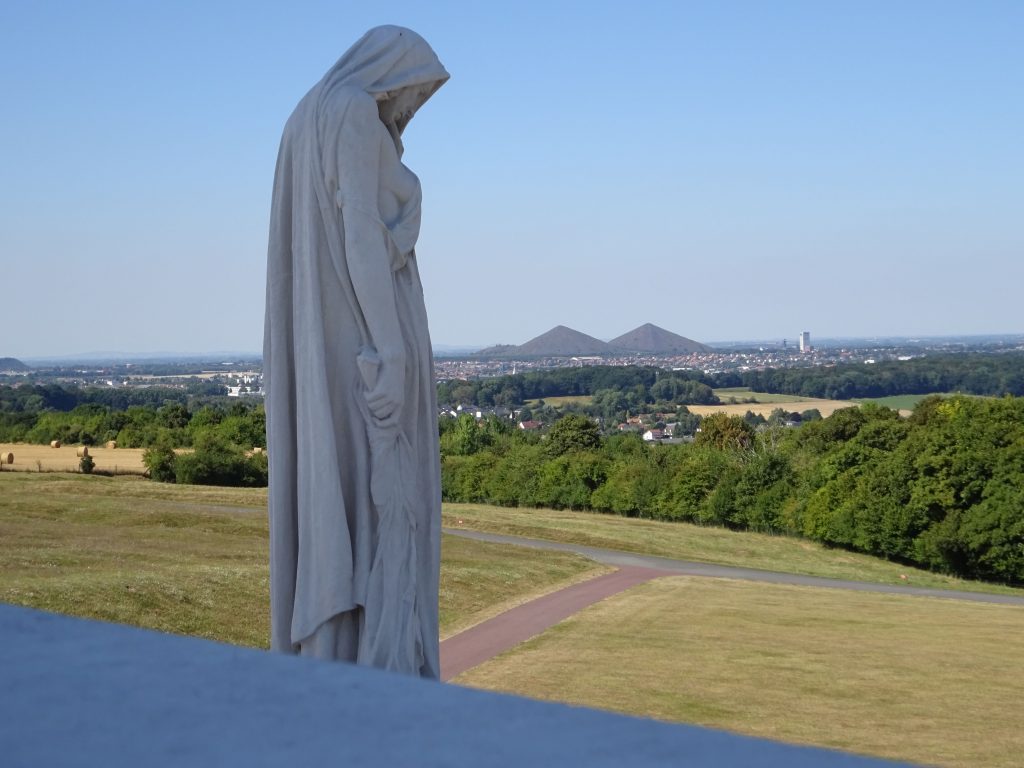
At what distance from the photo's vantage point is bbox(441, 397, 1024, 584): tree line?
152 ft

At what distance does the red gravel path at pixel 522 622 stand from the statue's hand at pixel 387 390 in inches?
640

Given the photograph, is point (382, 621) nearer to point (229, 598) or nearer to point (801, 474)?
point (229, 598)

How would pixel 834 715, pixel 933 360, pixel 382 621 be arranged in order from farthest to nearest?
pixel 933 360 → pixel 834 715 → pixel 382 621

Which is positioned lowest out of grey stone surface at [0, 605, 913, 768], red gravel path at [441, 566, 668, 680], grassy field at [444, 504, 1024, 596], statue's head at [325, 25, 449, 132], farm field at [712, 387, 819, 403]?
grassy field at [444, 504, 1024, 596]

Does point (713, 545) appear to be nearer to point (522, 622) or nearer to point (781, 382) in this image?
point (522, 622)

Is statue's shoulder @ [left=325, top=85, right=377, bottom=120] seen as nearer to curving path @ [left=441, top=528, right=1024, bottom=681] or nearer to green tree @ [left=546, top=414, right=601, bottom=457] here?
curving path @ [left=441, top=528, right=1024, bottom=681]

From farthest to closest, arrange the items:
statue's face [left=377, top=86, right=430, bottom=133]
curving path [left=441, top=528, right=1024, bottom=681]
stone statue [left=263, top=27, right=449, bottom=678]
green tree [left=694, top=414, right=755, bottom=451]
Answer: green tree [left=694, top=414, right=755, bottom=451], curving path [left=441, top=528, right=1024, bottom=681], statue's face [left=377, top=86, right=430, bottom=133], stone statue [left=263, top=27, right=449, bottom=678]

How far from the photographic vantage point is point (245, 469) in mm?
57188

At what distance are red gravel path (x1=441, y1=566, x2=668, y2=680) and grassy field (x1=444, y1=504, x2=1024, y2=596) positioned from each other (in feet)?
24.7

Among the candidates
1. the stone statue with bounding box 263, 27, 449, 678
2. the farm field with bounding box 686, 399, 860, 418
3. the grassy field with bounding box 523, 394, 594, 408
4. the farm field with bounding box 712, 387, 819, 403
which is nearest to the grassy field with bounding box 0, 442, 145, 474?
the stone statue with bounding box 263, 27, 449, 678

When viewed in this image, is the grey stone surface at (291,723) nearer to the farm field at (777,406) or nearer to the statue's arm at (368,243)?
the statue's arm at (368,243)

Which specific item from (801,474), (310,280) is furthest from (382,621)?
(801,474)

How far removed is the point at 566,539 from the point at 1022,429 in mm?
18709

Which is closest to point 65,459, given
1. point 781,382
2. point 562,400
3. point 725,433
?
point 725,433
